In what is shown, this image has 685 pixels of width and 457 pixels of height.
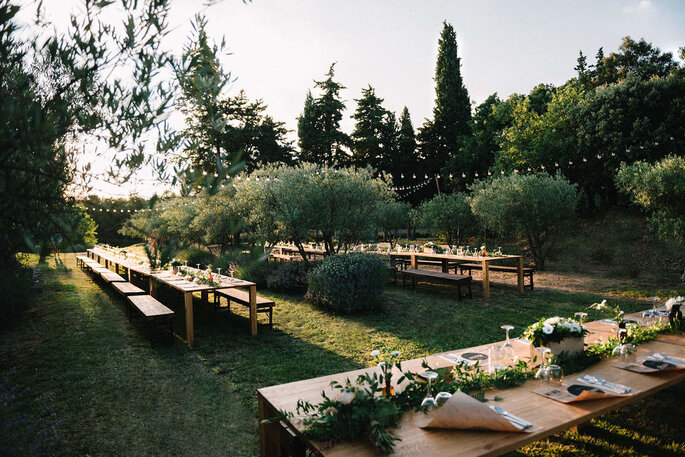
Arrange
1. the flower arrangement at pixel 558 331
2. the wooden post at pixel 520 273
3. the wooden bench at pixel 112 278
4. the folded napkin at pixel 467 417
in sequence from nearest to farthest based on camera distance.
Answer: the folded napkin at pixel 467 417, the flower arrangement at pixel 558 331, the wooden bench at pixel 112 278, the wooden post at pixel 520 273

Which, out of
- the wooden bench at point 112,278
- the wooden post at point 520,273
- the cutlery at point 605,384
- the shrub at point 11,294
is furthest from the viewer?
the wooden post at point 520,273

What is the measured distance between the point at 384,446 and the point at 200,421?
2.69 m

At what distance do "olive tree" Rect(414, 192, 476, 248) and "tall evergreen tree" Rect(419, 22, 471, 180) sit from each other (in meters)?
13.3

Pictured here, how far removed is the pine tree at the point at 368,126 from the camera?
34031mm

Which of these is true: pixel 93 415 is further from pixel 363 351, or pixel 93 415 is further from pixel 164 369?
pixel 363 351

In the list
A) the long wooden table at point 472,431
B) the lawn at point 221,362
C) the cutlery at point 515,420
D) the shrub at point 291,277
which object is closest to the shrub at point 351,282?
the lawn at point 221,362

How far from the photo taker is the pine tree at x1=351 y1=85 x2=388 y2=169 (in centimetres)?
3403

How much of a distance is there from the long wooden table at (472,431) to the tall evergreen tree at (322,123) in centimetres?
2942

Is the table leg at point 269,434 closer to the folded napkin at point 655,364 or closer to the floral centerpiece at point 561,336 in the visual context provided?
the floral centerpiece at point 561,336

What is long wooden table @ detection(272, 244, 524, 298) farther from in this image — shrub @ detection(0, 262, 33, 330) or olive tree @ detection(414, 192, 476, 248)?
olive tree @ detection(414, 192, 476, 248)

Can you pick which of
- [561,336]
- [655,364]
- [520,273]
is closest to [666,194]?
[520,273]

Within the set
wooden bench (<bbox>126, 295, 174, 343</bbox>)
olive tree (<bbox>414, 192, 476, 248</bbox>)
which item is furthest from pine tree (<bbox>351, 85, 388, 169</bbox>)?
wooden bench (<bbox>126, 295, 174, 343</bbox>)

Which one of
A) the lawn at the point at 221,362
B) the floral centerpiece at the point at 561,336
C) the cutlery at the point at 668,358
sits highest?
the floral centerpiece at the point at 561,336

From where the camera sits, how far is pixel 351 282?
816cm
